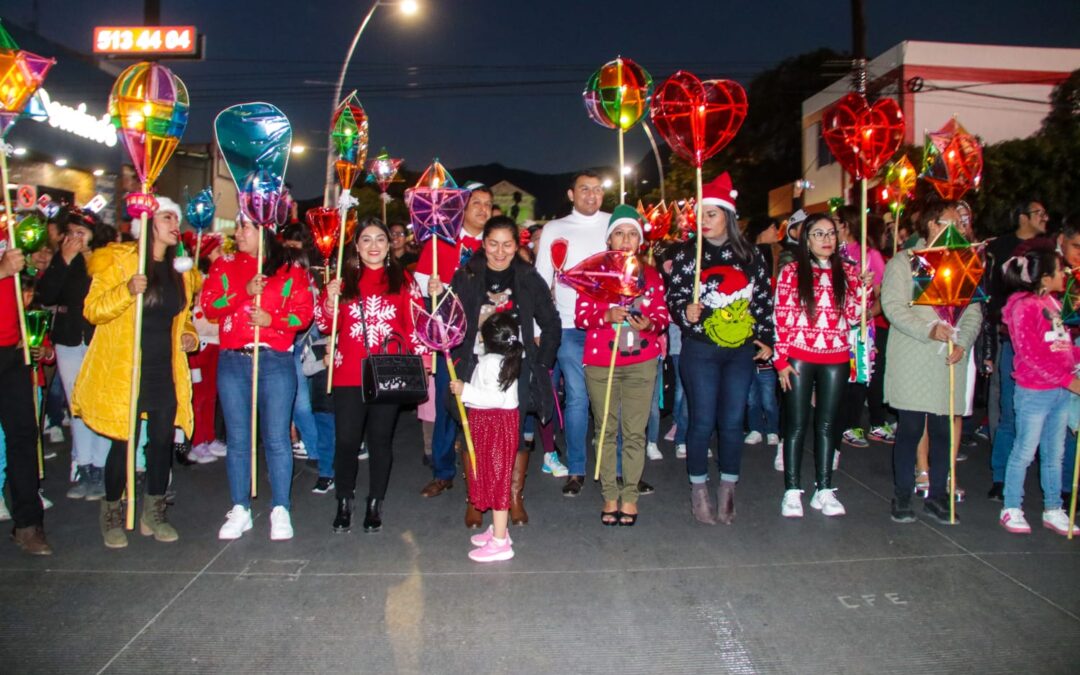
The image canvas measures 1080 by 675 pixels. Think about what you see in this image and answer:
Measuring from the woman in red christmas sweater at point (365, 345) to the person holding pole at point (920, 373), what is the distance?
3.13 m

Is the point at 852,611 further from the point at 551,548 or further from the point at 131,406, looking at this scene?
the point at 131,406

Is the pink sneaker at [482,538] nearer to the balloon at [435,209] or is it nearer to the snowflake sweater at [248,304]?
the snowflake sweater at [248,304]

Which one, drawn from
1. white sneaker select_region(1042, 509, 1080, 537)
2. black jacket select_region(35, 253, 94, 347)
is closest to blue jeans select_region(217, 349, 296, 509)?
black jacket select_region(35, 253, 94, 347)

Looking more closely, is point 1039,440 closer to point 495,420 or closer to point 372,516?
point 495,420

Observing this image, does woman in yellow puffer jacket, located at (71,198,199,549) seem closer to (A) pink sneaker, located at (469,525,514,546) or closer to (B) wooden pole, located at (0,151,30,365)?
(B) wooden pole, located at (0,151,30,365)

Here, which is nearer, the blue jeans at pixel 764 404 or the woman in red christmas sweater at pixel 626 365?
the woman in red christmas sweater at pixel 626 365

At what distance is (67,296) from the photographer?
5316 millimetres

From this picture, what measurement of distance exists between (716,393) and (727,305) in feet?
1.89

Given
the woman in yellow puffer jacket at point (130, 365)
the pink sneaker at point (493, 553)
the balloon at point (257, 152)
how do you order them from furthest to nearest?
the balloon at point (257, 152) < the woman in yellow puffer jacket at point (130, 365) < the pink sneaker at point (493, 553)

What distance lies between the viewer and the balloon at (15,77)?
419 cm

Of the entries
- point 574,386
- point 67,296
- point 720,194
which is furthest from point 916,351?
point 67,296

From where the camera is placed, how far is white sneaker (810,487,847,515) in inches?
197

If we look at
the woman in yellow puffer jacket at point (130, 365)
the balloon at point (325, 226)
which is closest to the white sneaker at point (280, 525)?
the woman in yellow puffer jacket at point (130, 365)

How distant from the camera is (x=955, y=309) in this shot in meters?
4.98
